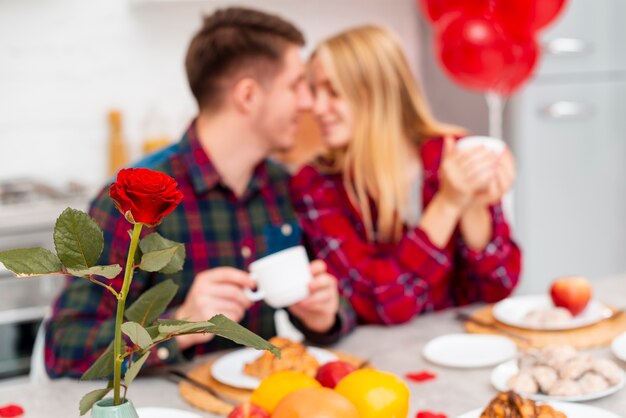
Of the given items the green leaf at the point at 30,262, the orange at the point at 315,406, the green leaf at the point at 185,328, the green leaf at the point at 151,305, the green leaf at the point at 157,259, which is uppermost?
the green leaf at the point at 30,262

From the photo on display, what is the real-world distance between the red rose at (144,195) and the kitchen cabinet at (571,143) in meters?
2.45

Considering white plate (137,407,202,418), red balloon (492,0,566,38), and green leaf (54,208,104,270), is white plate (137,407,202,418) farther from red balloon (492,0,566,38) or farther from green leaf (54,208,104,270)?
red balloon (492,0,566,38)

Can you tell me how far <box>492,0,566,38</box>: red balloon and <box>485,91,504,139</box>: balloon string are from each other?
105 centimetres

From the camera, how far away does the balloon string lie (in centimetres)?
292

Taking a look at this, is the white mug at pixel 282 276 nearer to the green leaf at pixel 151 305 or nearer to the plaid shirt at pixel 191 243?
the plaid shirt at pixel 191 243

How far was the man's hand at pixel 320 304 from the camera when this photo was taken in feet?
4.55

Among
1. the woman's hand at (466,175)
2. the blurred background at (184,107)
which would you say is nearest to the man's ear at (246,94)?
the woman's hand at (466,175)

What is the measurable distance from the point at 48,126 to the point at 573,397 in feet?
7.48

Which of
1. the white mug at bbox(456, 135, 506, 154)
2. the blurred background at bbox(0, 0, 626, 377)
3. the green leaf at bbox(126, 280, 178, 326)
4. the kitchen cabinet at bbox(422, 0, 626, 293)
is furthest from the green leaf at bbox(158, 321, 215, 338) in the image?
the kitchen cabinet at bbox(422, 0, 626, 293)

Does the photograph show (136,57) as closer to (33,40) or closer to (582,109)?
(33,40)

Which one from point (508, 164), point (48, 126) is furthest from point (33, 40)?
point (508, 164)

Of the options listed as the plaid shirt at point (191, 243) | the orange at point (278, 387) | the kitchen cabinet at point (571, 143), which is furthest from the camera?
the kitchen cabinet at point (571, 143)

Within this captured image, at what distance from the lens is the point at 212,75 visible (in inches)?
67.7

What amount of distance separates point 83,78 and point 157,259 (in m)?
2.35
